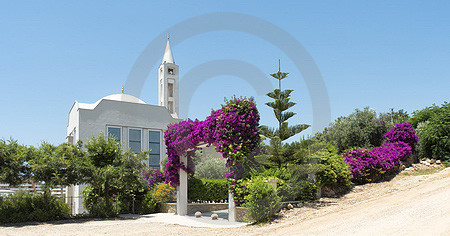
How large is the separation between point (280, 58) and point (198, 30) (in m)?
3.78

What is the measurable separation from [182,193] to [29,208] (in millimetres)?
5929

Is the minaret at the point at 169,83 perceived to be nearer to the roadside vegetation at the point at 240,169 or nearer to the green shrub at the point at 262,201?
the roadside vegetation at the point at 240,169

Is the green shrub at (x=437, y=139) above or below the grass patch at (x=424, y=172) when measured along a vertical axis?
above

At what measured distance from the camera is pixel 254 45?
1406 centimetres

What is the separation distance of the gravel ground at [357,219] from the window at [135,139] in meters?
9.23

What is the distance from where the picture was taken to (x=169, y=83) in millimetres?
29391

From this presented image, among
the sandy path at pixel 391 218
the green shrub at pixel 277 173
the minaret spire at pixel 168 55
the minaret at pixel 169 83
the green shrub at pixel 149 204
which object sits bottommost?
the green shrub at pixel 149 204

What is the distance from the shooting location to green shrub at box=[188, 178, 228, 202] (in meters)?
15.6

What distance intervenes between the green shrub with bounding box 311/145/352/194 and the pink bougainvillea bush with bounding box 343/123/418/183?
1.08 metres

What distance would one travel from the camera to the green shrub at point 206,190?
615 inches

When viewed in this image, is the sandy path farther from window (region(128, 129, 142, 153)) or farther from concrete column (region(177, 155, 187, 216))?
window (region(128, 129, 142, 153))

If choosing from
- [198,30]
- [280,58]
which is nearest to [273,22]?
[280,58]

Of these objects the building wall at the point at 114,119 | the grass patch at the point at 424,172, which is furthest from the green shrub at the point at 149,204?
the grass patch at the point at 424,172

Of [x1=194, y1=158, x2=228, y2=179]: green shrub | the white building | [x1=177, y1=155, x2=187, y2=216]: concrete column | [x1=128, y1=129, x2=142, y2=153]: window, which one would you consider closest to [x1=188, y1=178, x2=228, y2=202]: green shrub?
[x1=177, y1=155, x2=187, y2=216]: concrete column
